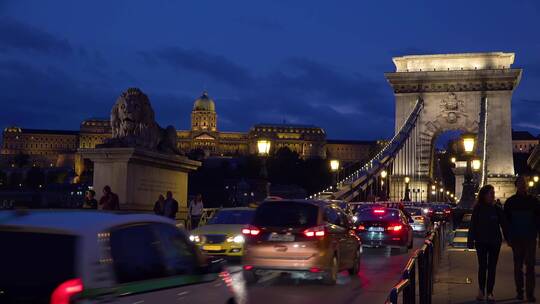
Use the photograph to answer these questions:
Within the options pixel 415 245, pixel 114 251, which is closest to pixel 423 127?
pixel 415 245

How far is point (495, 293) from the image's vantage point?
1362cm

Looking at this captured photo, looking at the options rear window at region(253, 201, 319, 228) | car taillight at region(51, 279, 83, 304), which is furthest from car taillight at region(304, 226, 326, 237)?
car taillight at region(51, 279, 83, 304)

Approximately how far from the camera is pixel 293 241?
14.9 meters

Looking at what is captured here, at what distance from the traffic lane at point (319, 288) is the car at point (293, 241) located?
0.31m

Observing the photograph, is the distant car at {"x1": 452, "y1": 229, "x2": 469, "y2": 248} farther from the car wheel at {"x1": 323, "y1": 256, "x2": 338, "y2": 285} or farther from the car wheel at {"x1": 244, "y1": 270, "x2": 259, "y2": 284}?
the car wheel at {"x1": 244, "y1": 270, "x2": 259, "y2": 284}

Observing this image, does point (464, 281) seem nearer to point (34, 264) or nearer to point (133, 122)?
point (34, 264)

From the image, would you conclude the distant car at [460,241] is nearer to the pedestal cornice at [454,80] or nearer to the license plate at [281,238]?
the license plate at [281,238]

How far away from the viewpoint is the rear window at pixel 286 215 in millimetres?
15117

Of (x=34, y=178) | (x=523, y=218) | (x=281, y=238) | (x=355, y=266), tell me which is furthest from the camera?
(x=34, y=178)

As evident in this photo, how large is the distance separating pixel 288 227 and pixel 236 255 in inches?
175

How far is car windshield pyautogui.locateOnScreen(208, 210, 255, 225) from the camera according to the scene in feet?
67.5

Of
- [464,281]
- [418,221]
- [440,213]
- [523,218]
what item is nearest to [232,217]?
[464,281]

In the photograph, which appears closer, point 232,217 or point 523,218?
point 523,218

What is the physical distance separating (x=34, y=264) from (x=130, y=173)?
60.5 feet
